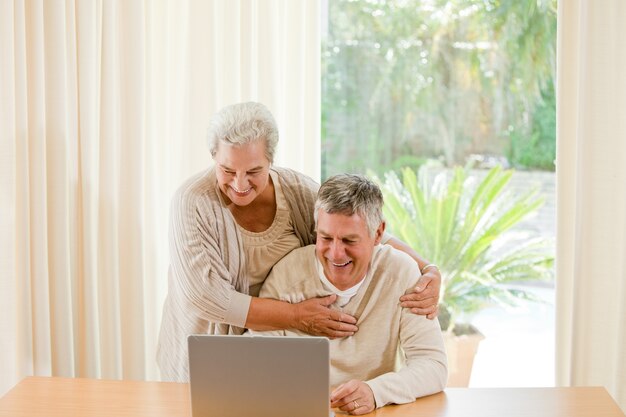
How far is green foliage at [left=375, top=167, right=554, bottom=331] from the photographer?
143 inches

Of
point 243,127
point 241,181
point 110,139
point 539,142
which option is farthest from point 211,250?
point 539,142

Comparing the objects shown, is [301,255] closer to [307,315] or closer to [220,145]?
[307,315]

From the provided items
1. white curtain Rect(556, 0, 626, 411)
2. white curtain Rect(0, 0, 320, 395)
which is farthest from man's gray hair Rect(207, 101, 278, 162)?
white curtain Rect(556, 0, 626, 411)

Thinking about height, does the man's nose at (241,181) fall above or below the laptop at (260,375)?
above

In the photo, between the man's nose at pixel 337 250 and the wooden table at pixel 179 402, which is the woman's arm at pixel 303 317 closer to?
the man's nose at pixel 337 250

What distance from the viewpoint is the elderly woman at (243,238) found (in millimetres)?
2180

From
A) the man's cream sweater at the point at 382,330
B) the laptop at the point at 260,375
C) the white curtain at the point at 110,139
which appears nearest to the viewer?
the laptop at the point at 260,375

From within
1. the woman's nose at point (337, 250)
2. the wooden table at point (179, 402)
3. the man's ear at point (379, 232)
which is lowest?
the wooden table at point (179, 402)

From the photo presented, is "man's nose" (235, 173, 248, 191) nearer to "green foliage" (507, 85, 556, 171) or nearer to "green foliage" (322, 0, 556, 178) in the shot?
"green foliage" (322, 0, 556, 178)

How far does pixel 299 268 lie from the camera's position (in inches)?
90.7

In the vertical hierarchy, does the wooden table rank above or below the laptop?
below

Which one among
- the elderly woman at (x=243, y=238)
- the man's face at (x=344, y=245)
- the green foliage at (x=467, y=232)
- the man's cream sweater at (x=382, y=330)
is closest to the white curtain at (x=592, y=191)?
the green foliage at (x=467, y=232)

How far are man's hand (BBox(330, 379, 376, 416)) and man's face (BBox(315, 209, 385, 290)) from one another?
0.33 meters

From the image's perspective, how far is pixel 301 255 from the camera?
231 centimetres
